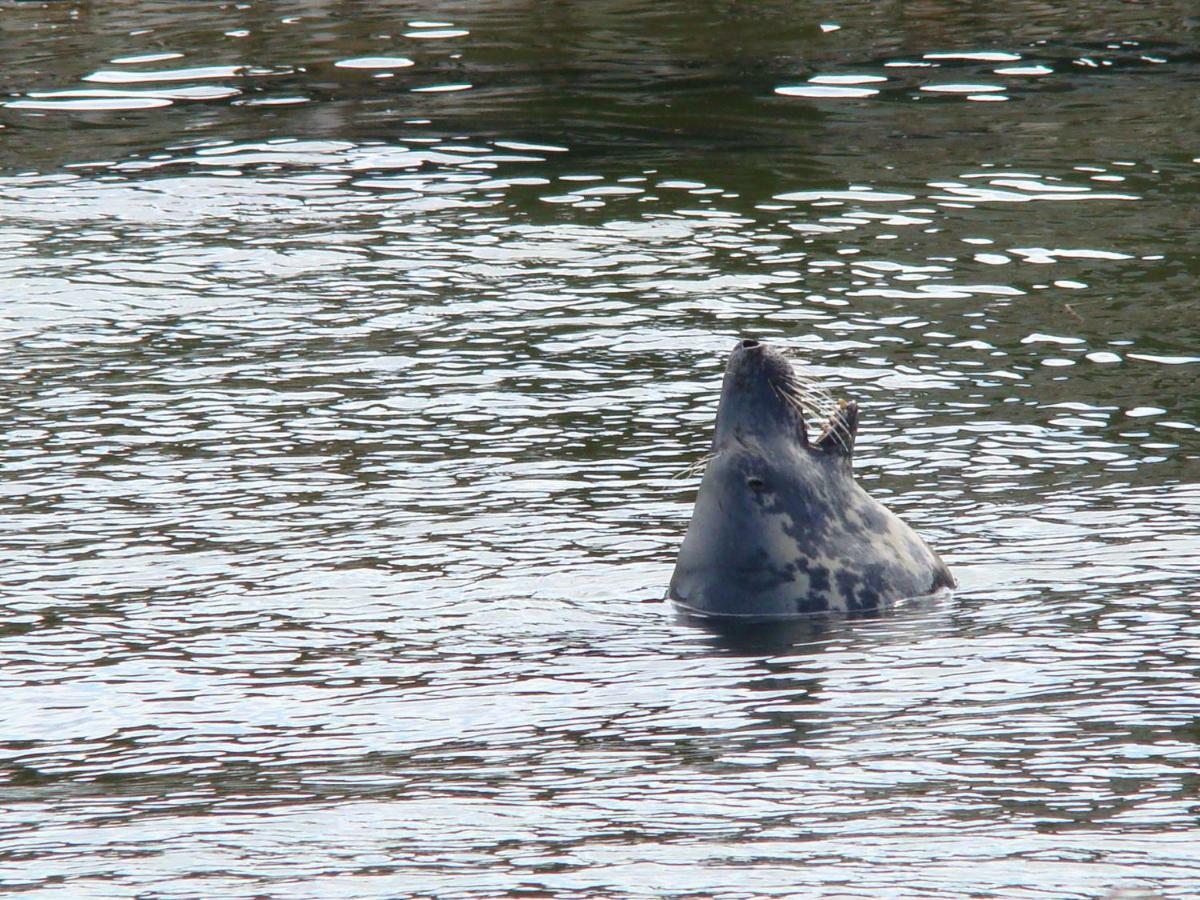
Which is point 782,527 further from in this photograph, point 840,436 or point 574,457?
point 574,457

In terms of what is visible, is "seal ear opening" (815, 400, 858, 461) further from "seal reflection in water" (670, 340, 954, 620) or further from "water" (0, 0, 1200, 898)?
"water" (0, 0, 1200, 898)

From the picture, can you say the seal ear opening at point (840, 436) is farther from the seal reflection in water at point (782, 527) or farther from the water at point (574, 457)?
the water at point (574, 457)

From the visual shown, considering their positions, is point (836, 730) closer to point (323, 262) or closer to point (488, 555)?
point (488, 555)

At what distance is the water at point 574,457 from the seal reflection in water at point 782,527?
244mm

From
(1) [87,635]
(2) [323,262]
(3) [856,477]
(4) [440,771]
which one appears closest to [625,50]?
(2) [323,262]

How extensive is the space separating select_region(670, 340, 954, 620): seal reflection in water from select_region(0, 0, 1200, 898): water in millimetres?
244

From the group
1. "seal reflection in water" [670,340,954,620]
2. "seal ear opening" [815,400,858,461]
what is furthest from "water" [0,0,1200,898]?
"seal ear opening" [815,400,858,461]

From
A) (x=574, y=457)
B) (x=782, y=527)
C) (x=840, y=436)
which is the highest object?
(x=840, y=436)

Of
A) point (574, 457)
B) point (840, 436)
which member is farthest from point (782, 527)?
point (574, 457)

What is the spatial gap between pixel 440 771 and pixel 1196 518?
3.78 meters

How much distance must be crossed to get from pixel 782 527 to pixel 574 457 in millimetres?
2316

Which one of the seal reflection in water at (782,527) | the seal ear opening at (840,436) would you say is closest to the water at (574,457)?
the seal reflection in water at (782,527)

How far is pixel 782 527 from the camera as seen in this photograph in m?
8.37

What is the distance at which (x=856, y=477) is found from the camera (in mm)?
10062
